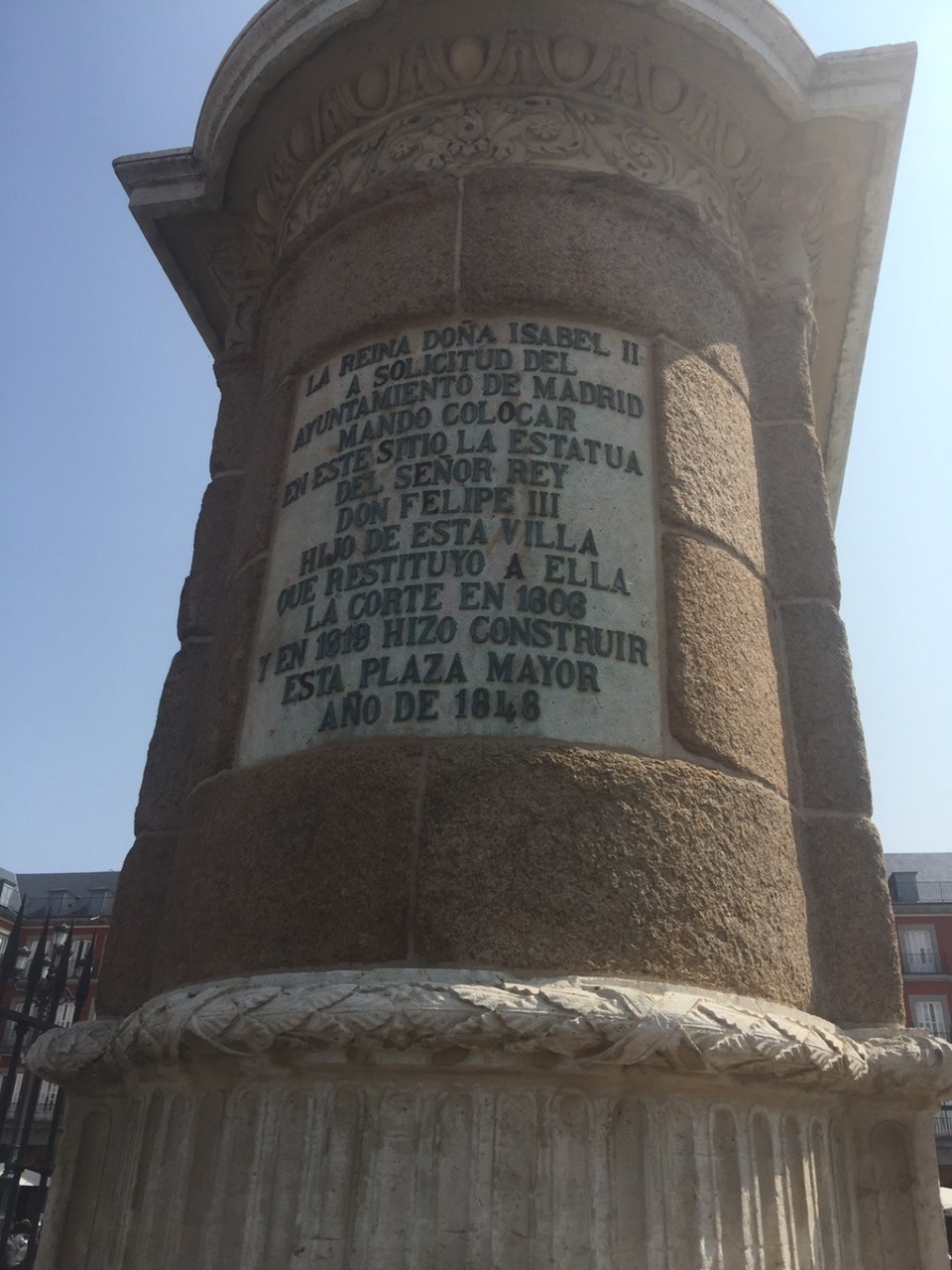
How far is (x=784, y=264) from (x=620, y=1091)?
357 centimetres

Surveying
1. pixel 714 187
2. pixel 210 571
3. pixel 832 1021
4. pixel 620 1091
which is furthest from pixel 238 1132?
pixel 714 187

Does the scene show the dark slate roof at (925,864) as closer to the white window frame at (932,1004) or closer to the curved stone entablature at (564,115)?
the white window frame at (932,1004)

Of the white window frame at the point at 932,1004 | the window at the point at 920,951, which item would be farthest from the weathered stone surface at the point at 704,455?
the white window frame at the point at 932,1004

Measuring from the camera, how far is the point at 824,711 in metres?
3.87

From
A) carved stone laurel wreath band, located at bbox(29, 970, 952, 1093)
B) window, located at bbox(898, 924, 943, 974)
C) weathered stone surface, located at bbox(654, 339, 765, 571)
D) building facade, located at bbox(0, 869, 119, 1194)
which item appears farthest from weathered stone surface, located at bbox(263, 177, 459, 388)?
window, located at bbox(898, 924, 943, 974)

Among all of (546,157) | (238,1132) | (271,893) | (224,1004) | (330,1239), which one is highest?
(546,157)

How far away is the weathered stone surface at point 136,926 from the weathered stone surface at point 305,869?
36 centimetres

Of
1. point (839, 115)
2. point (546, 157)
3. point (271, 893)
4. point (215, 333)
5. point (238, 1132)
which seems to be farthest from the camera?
point (215, 333)

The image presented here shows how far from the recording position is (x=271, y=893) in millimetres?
3250

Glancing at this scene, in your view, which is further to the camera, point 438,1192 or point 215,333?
point 215,333

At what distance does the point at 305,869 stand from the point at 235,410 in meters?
2.58

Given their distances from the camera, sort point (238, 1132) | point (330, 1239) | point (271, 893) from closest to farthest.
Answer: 1. point (330, 1239)
2. point (238, 1132)
3. point (271, 893)

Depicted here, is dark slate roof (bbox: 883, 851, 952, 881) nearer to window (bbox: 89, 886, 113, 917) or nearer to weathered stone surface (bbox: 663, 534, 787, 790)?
window (bbox: 89, 886, 113, 917)

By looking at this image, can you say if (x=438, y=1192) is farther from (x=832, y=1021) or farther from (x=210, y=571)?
(x=210, y=571)
